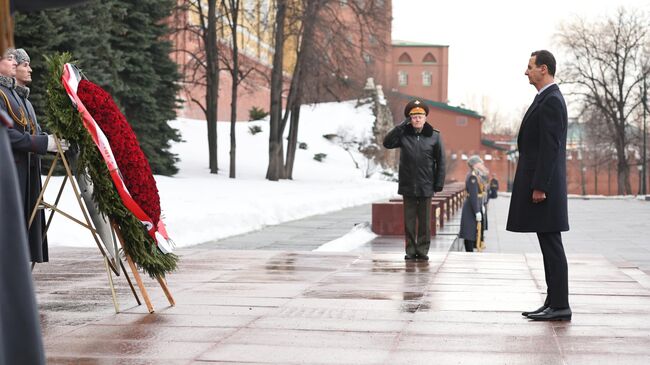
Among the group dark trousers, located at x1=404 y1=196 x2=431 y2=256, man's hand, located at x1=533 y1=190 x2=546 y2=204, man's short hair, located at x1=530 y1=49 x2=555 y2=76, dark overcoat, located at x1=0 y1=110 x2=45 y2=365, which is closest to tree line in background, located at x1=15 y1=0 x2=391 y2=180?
dark trousers, located at x1=404 y1=196 x2=431 y2=256

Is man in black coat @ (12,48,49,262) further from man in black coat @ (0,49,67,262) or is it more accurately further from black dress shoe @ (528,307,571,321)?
black dress shoe @ (528,307,571,321)

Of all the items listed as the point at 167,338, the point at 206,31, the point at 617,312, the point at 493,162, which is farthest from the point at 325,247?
the point at 493,162

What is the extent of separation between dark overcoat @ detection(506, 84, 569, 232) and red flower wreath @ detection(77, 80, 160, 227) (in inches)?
94.7

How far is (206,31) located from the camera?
38.5m

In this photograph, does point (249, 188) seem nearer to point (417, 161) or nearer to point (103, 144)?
point (417, 161)

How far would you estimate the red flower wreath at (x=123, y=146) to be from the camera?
6660mm

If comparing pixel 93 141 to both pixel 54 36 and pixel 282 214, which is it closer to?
pixel 282 214

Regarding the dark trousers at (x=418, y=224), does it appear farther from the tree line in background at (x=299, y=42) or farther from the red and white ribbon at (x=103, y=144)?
the tree line in background at (x=299, y=42)

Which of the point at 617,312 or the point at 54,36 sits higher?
the point at 54,36

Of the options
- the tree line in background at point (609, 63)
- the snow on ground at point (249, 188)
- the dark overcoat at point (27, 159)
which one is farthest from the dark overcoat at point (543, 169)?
the tree line in background at point (609, 63)

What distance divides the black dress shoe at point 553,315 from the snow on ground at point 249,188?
27.5 feet

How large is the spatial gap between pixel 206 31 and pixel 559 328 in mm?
Result: 33343

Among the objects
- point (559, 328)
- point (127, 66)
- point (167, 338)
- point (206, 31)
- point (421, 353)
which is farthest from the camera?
point (206, 31)

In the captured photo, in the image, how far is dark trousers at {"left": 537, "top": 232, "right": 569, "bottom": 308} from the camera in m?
6.66
